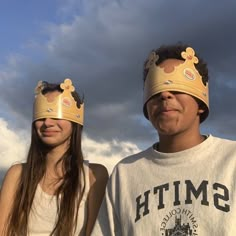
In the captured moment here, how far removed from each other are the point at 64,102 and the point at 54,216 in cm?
106

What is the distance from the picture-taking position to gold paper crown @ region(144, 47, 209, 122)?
325cm

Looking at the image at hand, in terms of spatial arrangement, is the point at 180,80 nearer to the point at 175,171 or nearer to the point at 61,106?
the point at 175,171

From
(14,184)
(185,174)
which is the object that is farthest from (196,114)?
(14,184)

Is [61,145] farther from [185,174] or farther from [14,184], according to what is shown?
[185,174]

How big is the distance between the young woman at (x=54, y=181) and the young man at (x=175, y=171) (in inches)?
29.9

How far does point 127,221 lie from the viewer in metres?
3.22

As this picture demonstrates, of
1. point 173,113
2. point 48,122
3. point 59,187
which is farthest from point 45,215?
point 173,113

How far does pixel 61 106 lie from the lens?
4609mm

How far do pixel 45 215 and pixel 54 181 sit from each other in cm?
31

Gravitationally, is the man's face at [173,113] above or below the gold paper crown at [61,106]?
below

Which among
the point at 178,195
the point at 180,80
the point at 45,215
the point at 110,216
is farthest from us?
the point at 45,215

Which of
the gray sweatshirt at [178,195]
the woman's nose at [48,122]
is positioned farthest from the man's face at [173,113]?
the woman's nose at [48,122]

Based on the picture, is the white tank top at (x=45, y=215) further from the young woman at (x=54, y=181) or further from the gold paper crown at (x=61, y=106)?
the gold paper crown at (x=61, y=106)

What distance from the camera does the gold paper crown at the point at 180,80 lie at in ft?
10.7
